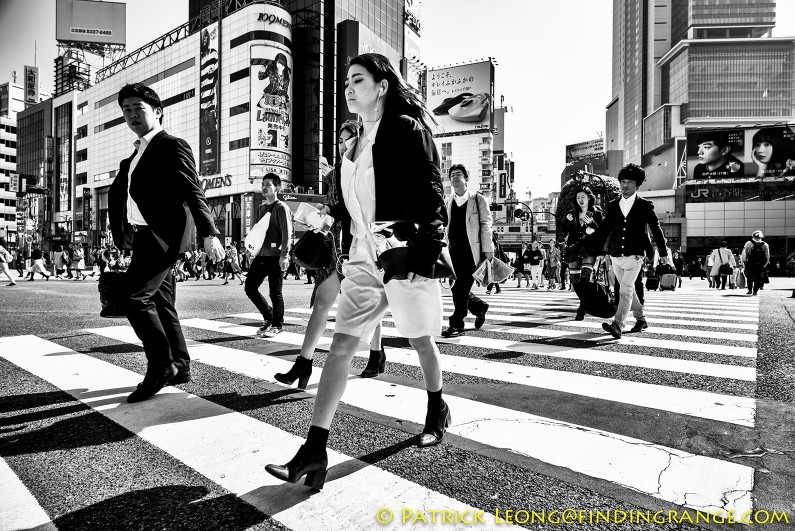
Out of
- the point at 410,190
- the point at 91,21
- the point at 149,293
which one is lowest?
the point at 149,293

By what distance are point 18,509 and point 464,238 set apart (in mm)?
4647

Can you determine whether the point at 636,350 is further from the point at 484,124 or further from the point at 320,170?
the point at 484,124

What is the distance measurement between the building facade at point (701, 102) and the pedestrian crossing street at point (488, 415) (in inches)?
2600

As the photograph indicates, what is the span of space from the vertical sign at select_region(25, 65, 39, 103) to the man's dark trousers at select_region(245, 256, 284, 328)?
120295 mm

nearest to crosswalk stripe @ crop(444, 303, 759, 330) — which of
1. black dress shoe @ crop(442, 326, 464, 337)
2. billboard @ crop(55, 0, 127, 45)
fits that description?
black dress shoe @ crop(442, 326, 464, 337)

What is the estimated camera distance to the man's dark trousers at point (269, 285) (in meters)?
5.64

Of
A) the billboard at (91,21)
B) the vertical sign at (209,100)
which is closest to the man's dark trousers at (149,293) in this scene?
the vertical sign at (209,100)

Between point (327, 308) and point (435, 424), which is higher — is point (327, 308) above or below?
above

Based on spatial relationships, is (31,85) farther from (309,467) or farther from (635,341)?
(309,467)

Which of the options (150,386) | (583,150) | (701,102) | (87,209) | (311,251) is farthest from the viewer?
(583,150)

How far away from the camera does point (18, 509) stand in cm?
173

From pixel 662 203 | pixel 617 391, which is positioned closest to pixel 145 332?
pixel 617 391

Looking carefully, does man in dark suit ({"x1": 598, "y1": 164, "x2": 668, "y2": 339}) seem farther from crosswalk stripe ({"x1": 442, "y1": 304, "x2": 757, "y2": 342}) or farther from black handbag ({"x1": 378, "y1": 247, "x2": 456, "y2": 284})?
black handbag ({"x1": 378, "y1": 247, "x2": 456, "y2": 284})

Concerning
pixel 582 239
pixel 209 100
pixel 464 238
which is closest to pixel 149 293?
pixel 464 238
